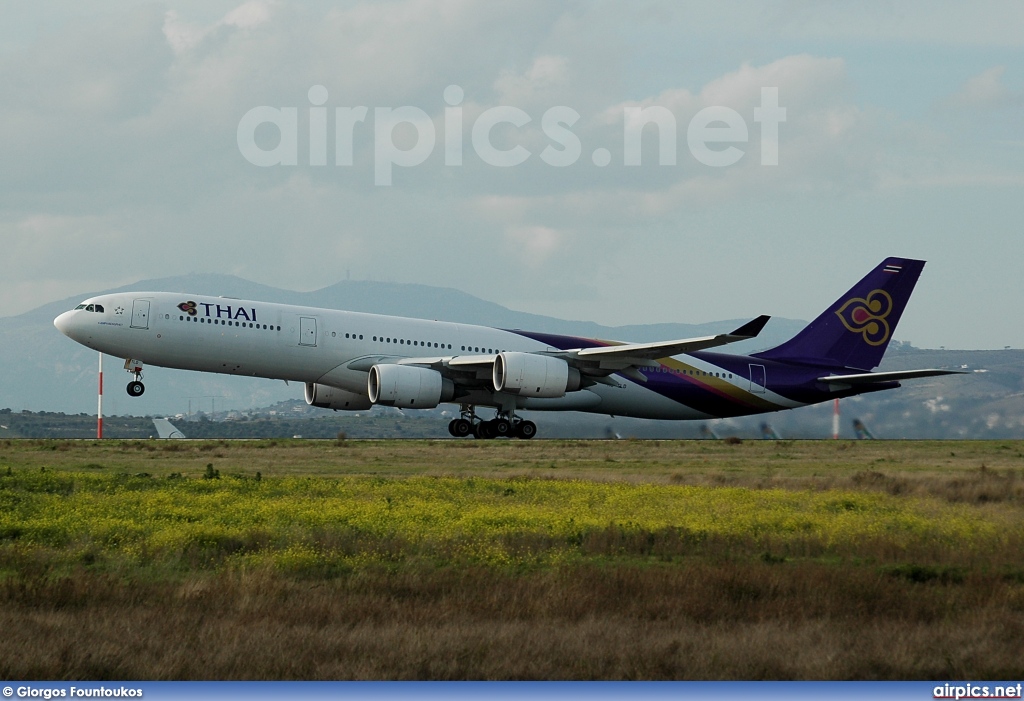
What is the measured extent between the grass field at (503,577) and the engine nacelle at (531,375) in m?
15.3

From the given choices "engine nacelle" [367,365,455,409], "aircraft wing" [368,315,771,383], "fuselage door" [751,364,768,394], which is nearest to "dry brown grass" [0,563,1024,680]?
"engine nacelle" [367,365,455,409]

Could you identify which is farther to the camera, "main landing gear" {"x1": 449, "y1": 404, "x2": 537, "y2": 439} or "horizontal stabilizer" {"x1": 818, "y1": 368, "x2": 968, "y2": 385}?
"horizontal stabilizer" {"x1": 818, "y1": 368, "x2": 968, "y2": 385}

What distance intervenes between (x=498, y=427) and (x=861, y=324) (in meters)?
16.3

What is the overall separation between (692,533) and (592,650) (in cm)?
666

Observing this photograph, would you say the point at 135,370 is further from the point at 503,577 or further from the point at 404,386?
the point at 503,577

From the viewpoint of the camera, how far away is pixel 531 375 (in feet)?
134

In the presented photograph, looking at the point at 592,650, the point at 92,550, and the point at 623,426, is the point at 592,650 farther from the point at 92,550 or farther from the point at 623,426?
the point at 623,426

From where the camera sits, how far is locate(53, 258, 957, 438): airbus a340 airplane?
127 ft

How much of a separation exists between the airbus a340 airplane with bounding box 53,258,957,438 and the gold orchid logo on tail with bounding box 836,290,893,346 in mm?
52

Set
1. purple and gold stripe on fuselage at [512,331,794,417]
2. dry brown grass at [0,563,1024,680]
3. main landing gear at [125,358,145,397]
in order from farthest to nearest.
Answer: purple and gold stripe on fuselage at [512,331,794,417] < main landing gear at [125,358,145,397] < dry brown grass at [0,563,1024,680]

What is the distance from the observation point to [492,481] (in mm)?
24391

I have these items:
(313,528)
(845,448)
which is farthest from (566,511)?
(845,448)

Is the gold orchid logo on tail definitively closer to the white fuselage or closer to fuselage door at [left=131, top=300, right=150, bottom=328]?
the white fuselage

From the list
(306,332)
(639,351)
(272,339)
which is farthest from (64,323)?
(639,351)
